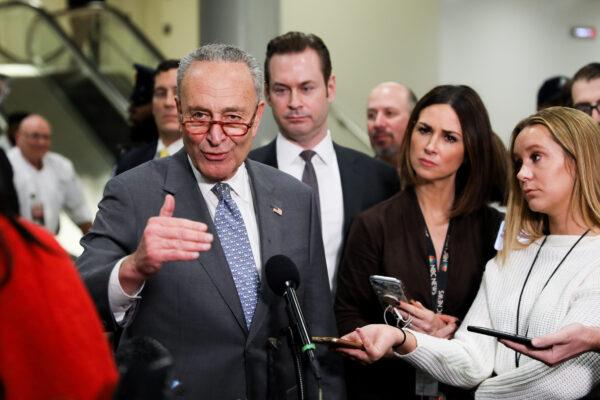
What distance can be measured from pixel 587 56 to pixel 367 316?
6.97 metres

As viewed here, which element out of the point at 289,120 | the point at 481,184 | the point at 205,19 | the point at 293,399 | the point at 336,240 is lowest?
the point at 293,399

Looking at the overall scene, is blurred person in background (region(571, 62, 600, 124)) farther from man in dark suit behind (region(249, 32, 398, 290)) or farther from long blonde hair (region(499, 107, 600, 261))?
long blonde hair (region(499, 107, 600, 261))

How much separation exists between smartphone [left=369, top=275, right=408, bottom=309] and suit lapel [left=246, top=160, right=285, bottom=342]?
402 mm

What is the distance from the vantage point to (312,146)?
3684mm

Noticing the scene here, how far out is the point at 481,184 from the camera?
329 centimetres

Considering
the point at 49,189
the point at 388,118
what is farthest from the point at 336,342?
the point at 49,189

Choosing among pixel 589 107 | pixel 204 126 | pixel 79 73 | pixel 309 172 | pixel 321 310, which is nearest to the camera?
pixel 204 126

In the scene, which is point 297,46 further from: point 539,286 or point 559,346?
point 559,346

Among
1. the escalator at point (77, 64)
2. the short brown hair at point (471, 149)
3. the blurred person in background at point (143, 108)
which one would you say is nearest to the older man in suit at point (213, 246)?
the short brown hair at point (471, 149)

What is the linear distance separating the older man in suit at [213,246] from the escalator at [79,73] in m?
7.92

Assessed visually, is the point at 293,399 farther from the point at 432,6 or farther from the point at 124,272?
the point at 432,6

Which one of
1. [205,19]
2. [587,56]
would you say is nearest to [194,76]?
Result: [205,19]

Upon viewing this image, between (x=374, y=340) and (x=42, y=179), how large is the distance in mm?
5123

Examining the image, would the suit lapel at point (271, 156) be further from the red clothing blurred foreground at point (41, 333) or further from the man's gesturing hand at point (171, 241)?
the red clothing blurred foreground at point (41, 333)
